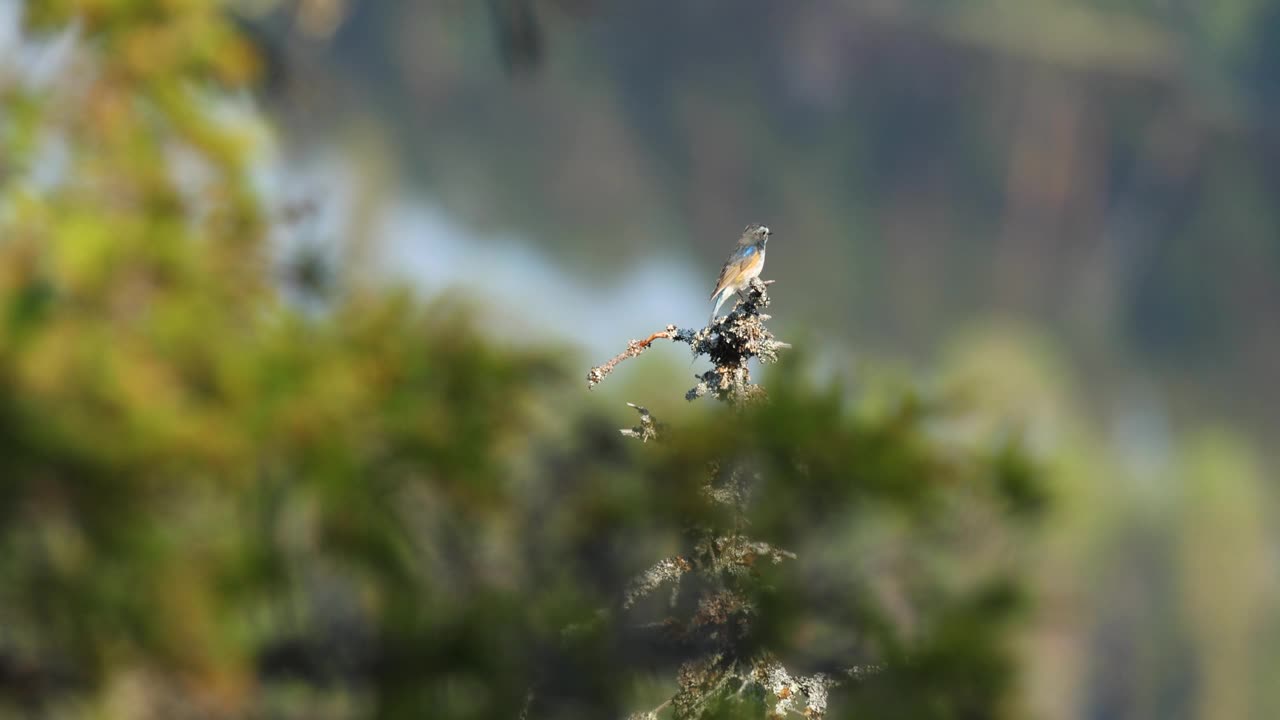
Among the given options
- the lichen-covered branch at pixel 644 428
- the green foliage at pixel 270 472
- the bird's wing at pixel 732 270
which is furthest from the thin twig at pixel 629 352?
the green foliage at pixel 270 472

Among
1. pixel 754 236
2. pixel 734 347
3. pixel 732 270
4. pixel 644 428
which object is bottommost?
pixel 644 428

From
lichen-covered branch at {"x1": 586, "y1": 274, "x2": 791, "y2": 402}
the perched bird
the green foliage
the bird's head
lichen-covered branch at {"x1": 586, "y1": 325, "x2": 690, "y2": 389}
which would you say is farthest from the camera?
the bird's head

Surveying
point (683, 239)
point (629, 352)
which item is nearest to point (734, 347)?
point (629, 352)

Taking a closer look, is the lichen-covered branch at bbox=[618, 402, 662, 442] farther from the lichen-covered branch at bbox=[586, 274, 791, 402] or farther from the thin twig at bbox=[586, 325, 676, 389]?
the thin twig at bbox=[586, 325, 676, 389]

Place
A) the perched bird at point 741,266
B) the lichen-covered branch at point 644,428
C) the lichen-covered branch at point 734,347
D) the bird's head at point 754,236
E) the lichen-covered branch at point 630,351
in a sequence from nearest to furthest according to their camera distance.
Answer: the lichen-covered branch at point 644,428
the lichen-covered branch at point 734,347
the lichen-covered branch at point 630,351
the perched bird at point 741,266
the bird's head at point 754,236

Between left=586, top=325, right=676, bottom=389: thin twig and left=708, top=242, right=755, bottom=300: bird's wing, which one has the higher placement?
left=708, top=242, right=755, bottom=300: bird's wing

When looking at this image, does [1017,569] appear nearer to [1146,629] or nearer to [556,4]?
[556,4]

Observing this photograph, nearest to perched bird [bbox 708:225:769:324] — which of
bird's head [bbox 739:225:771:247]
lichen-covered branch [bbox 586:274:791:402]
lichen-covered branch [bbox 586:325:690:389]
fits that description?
bird's head [bbox 739:225:771:247]

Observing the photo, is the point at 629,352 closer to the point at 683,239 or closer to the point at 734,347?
the point at 734,347

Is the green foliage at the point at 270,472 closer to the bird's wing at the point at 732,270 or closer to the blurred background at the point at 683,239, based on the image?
the blurred background at the point at 683,239

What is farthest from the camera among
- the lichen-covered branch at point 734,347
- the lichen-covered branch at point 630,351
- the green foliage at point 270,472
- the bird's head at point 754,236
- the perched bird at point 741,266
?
the bird's head at point 754,236
